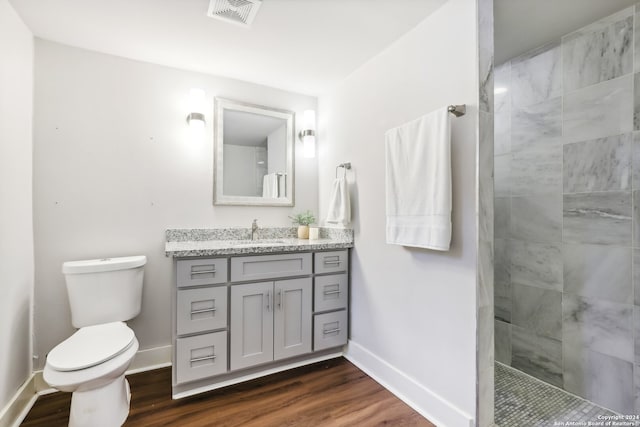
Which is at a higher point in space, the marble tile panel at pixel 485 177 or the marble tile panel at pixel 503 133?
the marble tile panel at pixel 503 133

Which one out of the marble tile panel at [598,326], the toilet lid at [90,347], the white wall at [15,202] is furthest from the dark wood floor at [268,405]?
the marble tile panel at [598,326]

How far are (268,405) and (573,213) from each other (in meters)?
2.14

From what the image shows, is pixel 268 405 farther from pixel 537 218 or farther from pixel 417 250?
pixel 537 218

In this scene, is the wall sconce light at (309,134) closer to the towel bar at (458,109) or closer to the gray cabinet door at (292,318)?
the gray cabinet door at (292,318)

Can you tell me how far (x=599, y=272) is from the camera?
173cm

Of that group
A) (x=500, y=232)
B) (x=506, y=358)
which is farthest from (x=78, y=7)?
(x=506, y=358)

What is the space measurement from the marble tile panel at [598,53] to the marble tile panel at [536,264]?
1.00m

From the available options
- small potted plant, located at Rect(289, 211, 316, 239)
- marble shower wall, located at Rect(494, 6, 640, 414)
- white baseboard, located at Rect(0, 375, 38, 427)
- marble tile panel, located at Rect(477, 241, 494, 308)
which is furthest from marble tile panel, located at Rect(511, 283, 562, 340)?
white baseboard, located at Rect(0, 375, 38, 427)

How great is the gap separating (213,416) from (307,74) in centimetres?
235

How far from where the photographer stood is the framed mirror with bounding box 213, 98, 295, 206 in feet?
7.84

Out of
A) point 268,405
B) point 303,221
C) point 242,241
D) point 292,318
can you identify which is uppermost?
point 303,221

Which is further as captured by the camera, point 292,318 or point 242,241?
point 242,241

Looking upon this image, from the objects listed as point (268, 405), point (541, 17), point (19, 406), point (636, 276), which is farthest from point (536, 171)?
point (19, 406)

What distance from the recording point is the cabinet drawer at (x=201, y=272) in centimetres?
175
